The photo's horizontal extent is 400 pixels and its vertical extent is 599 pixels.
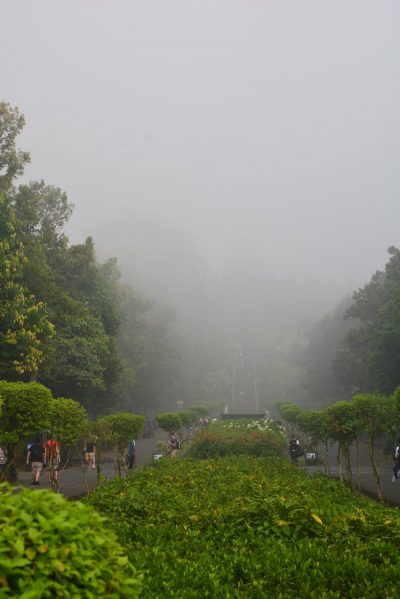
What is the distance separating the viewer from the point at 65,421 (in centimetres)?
1378

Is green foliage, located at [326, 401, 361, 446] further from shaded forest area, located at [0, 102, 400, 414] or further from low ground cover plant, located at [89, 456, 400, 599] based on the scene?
shaded forest area, located at [0, 102, 400, 414]

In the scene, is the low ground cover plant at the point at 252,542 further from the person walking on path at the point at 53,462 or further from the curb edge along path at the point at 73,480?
the curb edge along path at the point at 73,480

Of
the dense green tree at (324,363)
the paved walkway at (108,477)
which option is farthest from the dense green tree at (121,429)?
the dense green tree at (324,363)

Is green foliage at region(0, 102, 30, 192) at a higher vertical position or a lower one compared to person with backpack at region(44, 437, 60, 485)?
higher

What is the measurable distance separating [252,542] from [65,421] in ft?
28.7

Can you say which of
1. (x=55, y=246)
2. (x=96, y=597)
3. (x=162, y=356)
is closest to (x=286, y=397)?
(x=162, y=356)

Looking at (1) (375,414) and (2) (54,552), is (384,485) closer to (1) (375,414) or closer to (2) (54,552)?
(1) (375,414)

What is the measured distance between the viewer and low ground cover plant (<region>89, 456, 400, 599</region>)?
16.1ft

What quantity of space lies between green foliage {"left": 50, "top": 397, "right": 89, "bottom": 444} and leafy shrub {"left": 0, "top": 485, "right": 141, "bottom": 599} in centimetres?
1082

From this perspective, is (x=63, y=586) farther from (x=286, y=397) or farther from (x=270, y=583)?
(x=286, y=397)

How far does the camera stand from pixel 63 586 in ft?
8.23

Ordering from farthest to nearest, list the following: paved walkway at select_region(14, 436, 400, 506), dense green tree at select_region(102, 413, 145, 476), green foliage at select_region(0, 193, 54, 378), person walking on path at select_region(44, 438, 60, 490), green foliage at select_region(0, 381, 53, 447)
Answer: green foliage at select_region(0, 193, 54, 378), dense green tree at select_region(102, 413, 145, 476), paved walkway at select_region(14, 436, 400, 506), person walking on path at select_region(44, 438, 60, 490), green foliage at select_region(0, 381, 53, 447)

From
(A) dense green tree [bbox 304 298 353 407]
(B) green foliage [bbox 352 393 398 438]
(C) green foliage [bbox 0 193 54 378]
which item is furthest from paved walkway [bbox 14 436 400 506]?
(A) dense green tree [bbox 304 298 353 407]

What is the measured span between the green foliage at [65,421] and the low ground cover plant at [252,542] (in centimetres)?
420
